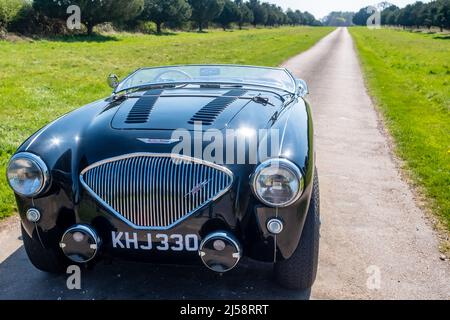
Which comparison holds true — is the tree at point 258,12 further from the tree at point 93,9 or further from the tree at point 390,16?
the tree at point 93,9

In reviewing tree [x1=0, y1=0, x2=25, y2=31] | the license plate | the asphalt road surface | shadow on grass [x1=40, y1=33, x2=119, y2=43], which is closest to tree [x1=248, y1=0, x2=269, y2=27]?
shadow on grass [x1=40, y1=33, x2=119, y2=43]

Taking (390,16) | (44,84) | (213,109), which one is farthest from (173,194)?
(390,16)

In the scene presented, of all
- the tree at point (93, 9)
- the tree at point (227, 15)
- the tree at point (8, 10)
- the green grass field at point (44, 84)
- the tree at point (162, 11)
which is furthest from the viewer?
the tree at point (227, 15)

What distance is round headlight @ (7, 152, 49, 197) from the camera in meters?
2.83

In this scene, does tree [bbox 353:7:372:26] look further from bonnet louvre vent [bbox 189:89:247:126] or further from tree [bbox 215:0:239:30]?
bonnet louvre vent [bbox 189:89:247:126]

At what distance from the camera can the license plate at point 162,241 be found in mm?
2713

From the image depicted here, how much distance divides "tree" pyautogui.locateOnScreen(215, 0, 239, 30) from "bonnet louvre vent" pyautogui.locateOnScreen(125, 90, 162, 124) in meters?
69.0

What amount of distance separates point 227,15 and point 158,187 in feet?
234

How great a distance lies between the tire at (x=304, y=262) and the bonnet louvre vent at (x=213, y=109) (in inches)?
34.2

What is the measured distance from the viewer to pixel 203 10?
2349 inches

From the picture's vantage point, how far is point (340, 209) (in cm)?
449

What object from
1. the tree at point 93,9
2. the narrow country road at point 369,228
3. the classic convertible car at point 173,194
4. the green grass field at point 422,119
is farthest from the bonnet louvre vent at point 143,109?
the tree at point 93,9

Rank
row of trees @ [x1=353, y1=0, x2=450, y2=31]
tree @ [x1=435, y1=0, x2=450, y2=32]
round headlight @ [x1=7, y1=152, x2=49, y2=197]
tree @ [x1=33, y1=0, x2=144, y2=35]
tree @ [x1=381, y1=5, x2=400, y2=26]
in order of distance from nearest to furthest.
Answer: round headlight @ [x1=7, y1=152, x2=49, y2=197] < tree @ [x1=33, y1=0, x2=144, y2=35] < tree @ [x1=435, y1=0, x2=450, y2=32] < row of trees @ [x1=353, y1=0, x2=450, y2=31] < tree @ [x1=381, y1=5, x2=400, y2=26]
